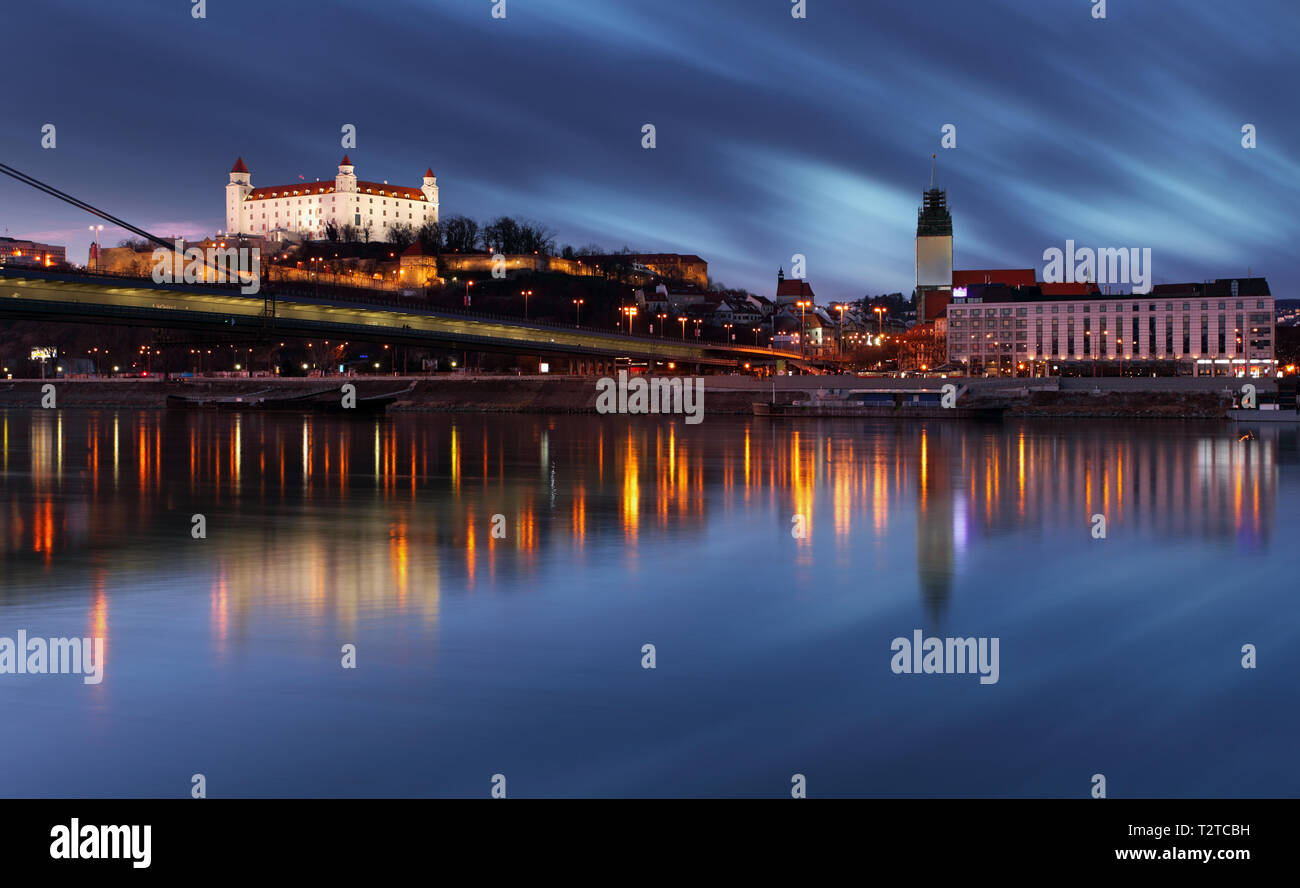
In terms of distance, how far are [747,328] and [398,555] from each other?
170 m

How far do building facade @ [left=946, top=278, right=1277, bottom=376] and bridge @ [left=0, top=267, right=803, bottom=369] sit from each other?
3707 cm

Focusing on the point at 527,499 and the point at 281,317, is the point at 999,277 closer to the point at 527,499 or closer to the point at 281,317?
the point at 281,317

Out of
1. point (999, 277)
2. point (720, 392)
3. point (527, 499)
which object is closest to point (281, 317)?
point (720, 392)

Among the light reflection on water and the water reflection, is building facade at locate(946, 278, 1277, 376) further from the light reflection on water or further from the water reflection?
the light reflection on water

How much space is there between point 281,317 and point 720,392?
32925 mm

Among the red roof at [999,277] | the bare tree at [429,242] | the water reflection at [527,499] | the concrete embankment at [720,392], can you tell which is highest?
the bare tree at [429,242]

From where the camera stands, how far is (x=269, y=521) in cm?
1814

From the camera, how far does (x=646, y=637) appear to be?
1003 centimetres

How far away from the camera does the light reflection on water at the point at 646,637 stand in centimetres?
677

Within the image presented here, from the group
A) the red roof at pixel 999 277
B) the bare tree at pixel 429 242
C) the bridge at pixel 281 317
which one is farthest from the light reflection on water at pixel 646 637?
the bare tree at pixel 429 242

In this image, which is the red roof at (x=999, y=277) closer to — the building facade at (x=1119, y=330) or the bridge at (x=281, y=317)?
the building facade at (x=1119, y=330)

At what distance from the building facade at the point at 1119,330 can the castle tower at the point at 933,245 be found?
5512 cm
